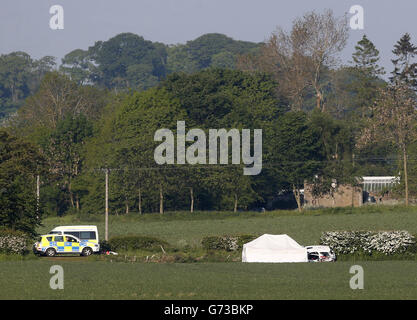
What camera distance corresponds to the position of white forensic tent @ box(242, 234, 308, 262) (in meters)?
59.5

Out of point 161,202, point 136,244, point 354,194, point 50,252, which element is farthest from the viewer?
point 354,194

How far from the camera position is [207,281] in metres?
42.2

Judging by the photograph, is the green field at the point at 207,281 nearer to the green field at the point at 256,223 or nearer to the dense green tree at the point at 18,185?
the dense green tree at the point at 18,185

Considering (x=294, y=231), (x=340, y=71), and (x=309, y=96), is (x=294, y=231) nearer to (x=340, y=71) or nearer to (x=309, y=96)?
(x=340, y=71)

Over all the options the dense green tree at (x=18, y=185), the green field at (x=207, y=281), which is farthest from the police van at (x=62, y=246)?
the green field at (x=207, y=281)

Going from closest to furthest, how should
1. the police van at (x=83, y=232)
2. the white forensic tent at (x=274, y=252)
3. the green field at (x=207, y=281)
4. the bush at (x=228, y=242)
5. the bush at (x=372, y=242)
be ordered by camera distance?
the green field at (x=207, y=281) < the white forensic tent at (x=274, y=252) < the bush at (x=372, y=242) < the bush at (x=228, y=242) < the police van at (x=83, y=232)

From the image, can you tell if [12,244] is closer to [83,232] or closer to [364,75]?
[83,232]

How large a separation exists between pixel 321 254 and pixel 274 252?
3.07m

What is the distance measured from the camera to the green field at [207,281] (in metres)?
35.9

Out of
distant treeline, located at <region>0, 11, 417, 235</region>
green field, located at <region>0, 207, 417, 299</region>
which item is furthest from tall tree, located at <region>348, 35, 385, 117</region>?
green field, located at <region>0, 207, 417, 299</region>

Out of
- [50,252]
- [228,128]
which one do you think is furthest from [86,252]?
[228,128]

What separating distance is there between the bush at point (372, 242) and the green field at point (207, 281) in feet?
17.5

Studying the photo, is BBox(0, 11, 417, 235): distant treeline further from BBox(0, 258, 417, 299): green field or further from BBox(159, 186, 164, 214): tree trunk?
BBox(0, 258, 417, 299): green field

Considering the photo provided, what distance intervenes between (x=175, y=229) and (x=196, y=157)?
22.6 metres
